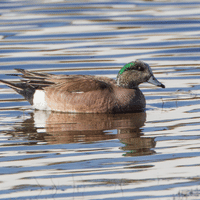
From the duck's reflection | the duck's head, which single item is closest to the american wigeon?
the duck's head

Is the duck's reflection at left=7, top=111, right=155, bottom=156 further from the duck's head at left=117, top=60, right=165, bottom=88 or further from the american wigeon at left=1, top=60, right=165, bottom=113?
the duck's head at left=117, top=60, right=165, bottom=88

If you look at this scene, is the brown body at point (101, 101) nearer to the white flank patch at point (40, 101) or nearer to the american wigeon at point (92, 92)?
the american wigeon at point (92, 92)

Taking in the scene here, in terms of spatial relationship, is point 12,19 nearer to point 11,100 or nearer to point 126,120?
point 11,100

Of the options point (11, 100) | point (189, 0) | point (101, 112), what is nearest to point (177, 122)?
point (101, 112)

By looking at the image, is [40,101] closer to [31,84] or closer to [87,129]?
[31,84]

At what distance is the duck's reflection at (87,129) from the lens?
24.3 feet

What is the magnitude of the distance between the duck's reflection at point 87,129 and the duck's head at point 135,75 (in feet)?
2.26

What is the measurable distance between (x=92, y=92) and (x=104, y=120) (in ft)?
2.29

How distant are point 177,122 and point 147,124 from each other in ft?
1.54

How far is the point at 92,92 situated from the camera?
30.9ft

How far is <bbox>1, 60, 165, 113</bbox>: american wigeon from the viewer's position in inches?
372

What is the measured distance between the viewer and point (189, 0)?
843 inches

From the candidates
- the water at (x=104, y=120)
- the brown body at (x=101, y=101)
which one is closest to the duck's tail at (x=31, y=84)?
the water at (x=104, y=120)

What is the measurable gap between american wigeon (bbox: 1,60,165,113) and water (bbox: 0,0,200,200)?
0.23 meters
